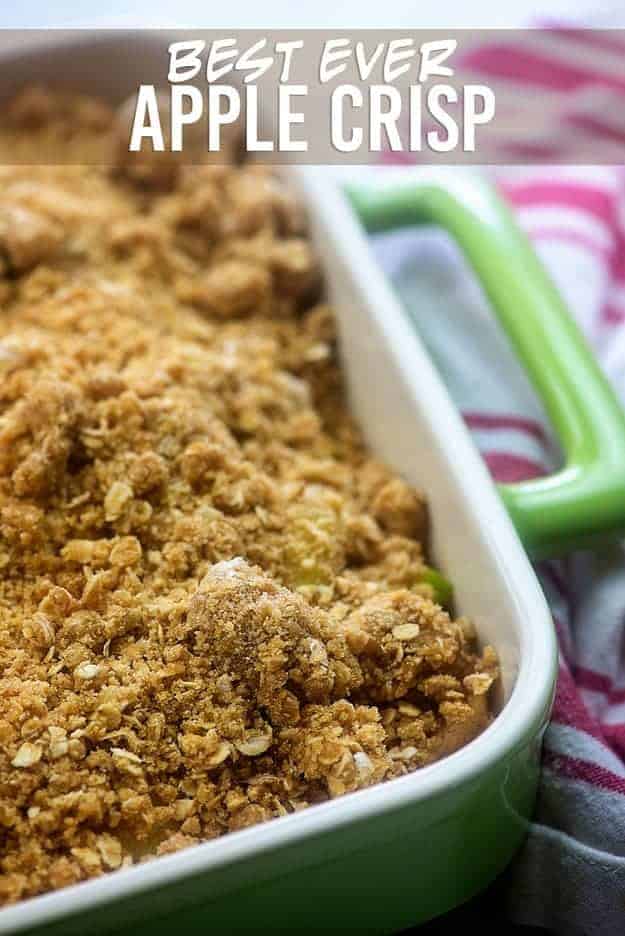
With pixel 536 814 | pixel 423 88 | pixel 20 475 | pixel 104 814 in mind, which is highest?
pixel 423 88

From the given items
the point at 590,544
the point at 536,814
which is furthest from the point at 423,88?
the point at 536,814

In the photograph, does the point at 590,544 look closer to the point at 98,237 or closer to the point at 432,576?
the point at 432,576

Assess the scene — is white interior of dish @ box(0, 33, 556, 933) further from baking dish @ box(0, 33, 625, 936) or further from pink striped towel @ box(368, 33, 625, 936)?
pink striped towel @ box(368, 33, 625, 936)

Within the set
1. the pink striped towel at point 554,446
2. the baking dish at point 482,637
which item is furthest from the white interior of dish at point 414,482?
the pink striped towel at point 554,446

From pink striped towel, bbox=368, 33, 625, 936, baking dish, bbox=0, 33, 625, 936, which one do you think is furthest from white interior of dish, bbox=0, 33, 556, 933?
pink striped towel, bbox=368, 33, 625, 936

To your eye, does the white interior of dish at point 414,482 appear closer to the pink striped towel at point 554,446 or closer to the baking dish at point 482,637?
the baking dish at point 482,637

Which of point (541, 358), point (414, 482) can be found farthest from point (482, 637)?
point (541, 358)

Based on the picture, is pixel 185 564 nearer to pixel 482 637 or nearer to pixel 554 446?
pixel 482 637

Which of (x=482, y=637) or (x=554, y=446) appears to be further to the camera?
(x=554, y=446)
